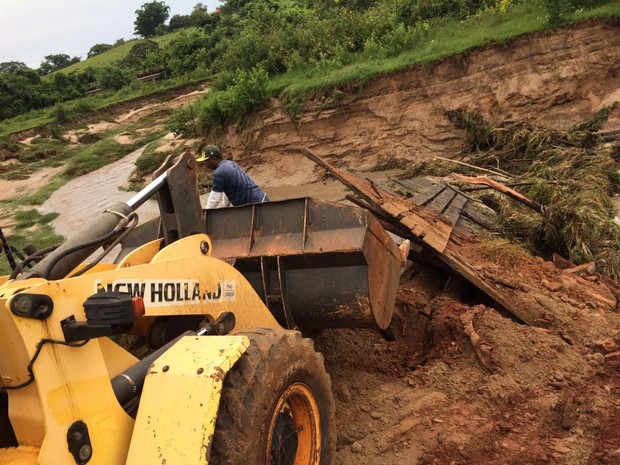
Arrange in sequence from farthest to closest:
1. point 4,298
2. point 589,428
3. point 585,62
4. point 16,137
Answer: point 16,137 → point 585,62 → point 589,428 → point 4,298

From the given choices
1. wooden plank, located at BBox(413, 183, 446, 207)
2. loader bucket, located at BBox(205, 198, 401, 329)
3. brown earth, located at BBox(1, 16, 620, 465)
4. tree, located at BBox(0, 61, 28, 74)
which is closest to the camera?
brown earth, located at BBox(1, 16, 620, 465)

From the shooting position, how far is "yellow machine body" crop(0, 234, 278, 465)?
1.96m

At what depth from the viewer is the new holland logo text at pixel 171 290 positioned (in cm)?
240

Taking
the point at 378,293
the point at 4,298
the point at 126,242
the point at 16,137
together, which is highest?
the point at 4,298

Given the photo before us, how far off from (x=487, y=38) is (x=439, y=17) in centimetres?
466

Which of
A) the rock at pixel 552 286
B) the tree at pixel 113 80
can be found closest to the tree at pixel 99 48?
the tree at pixel 113 80

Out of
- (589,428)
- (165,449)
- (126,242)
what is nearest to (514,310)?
(589,428)

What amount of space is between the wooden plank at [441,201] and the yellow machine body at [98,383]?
5.36m

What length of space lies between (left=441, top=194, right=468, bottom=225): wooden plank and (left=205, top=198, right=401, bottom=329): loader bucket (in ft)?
10.8

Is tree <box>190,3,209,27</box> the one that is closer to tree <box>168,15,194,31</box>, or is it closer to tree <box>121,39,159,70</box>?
tree <box>168,15,194,31</box>

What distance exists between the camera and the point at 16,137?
91.7 feet

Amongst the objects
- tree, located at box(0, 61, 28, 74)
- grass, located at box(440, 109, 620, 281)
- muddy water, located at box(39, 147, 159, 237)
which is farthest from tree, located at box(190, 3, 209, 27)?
grass, located at box(440, 109, 620, 281)

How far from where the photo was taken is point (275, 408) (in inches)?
99.3

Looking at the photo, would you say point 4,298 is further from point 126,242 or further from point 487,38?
point 487,38
